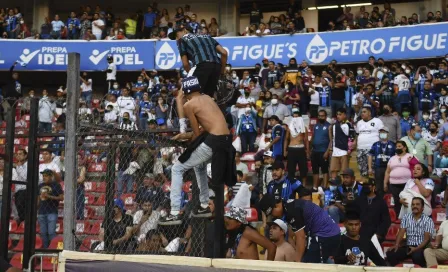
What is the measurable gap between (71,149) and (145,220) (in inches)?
42.9

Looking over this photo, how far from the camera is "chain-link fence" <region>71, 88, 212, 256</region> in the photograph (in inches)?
309

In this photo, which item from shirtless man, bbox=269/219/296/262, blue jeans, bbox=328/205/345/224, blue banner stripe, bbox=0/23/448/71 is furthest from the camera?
blue banner stripe, bbox=0/23/448/71

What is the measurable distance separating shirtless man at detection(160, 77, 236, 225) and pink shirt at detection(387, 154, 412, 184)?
24.6ft

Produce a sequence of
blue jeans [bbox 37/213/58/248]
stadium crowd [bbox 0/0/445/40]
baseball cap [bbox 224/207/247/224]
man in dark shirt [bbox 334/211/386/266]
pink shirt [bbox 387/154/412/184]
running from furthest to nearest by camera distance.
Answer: stadium crowd [bbox 0/0/445/40]
pink shirt [bbox 387/154/412/184]
man in dark shirt [bbox 334/211/386/266]
blue jeans [bbox 37/213/58/248]
baseball cap [bbox 224/207/247/224]

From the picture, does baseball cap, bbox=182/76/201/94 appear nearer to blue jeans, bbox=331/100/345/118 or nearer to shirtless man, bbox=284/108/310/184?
shirtless man, bbox=284/108/310/184

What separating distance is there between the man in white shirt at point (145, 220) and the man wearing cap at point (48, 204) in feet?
7.41

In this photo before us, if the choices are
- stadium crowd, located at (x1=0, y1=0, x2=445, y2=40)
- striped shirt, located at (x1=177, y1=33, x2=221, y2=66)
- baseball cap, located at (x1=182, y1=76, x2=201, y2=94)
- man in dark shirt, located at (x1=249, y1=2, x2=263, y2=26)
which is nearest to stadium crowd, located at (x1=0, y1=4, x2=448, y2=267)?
baseball cap, located at (x1=182, y1=76, x2=201, y2=94)

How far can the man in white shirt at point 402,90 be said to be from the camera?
19.9 metres

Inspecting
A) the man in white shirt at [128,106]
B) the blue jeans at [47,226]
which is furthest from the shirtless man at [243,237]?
the man in white shirt at [128,106]

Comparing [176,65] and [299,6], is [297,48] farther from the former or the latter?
[299,6]

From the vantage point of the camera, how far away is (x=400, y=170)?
48.9ft

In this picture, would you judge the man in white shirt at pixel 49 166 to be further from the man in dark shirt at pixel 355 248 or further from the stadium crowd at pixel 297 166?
the man in dark shirt at pixel 355 248

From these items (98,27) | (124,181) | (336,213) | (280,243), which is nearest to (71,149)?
Result: (124,181)

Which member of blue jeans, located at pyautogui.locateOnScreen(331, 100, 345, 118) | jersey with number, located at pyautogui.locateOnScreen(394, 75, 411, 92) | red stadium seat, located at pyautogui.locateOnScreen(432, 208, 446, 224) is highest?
jersey with number, located at pyautogui.locateOnScreen(394, 75, 411, 92)
